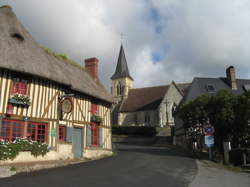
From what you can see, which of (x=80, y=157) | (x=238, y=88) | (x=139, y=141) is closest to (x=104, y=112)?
(x=80, y=157)

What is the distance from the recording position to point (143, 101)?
136ft

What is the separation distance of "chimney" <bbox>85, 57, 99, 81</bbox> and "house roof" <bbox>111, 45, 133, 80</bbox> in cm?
3113

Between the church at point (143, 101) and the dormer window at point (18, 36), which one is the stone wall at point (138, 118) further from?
the dormer window at point (18, 36)

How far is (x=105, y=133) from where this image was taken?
15.2 meters

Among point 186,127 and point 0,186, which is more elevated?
point 186,127

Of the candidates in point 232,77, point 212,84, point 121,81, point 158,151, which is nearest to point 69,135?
point 158,151

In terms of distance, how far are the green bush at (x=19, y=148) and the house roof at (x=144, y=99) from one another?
29778 millimetres

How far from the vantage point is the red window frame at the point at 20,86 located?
9512 mm

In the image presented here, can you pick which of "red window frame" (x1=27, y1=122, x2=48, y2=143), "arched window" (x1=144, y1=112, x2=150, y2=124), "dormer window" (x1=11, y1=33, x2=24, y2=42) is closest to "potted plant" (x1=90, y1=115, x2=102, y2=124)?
"red window frame" (x1=27, y1=122, x2=48, y2=143)

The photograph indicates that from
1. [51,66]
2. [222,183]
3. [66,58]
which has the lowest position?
[222,183]

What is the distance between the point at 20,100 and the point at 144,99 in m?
33.1

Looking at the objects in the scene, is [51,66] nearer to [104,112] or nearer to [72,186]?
[104,112]

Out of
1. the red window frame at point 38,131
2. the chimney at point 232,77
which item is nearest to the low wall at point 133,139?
the chimney at point 232,77

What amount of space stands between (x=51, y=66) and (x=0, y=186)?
6.52m
